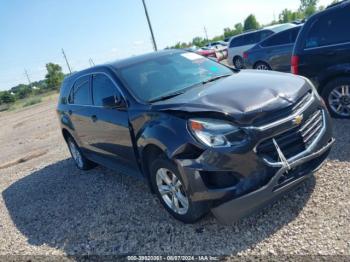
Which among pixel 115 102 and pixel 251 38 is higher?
pixel 115 102

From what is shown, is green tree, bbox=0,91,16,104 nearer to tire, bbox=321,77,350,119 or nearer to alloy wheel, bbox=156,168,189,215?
tire, bbox=321,77,350,119

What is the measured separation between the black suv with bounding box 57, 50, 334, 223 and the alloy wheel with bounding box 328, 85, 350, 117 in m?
2.14

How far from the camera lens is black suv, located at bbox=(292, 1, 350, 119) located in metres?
5.67

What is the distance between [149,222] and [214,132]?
1554 millimetres

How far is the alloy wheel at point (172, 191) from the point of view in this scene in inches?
148

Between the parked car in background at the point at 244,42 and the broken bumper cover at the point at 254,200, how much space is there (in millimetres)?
13948

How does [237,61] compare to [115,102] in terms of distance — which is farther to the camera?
[237,61]

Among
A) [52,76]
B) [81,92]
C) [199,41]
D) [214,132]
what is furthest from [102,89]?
[199,41]

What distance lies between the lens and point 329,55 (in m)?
5.81

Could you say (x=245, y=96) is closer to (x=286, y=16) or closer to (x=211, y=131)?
(x=211, y=131)

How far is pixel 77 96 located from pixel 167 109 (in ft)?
9.67

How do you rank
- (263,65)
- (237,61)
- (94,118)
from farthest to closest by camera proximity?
(237,61), (263,65), (94,118)

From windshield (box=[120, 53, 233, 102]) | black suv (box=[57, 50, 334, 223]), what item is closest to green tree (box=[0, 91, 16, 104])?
black suv (box=[57, 50, 334, 223])

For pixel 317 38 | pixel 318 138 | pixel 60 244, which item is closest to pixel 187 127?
pixel 318 138
